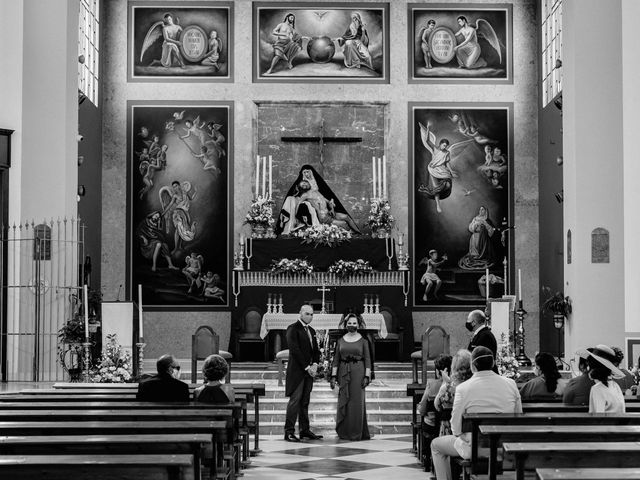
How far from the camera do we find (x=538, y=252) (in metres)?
25.2

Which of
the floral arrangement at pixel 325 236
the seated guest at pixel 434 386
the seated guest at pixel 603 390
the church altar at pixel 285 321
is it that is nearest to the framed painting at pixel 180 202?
the floral arrangement at pixel 325 236

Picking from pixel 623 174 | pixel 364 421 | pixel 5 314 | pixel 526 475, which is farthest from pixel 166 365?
pixel 623 174

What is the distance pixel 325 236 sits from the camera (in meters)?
23.5

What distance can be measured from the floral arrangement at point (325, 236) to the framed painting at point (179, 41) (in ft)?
13.5

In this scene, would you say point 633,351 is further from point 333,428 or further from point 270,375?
point 270,375

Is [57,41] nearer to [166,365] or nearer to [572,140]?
[572,140]

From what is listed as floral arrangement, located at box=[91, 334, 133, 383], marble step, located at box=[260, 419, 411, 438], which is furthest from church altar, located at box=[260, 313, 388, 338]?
floral arrangement, located at box=[91, 334, 133, 383]

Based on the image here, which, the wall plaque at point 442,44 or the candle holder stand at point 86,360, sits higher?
the wall plaque at point 442,44

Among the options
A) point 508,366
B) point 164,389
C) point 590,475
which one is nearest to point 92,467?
point 590,475

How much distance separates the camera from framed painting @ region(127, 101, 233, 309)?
2472 cm

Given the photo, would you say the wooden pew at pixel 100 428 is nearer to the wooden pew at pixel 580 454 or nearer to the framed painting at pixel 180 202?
the wooden pew at pixel 580 454

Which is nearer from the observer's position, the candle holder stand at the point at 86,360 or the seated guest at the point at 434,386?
the seated guest at the point at 434,386

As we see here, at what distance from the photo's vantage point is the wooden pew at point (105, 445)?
740 centimetres

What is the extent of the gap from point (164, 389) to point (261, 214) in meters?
13.5
